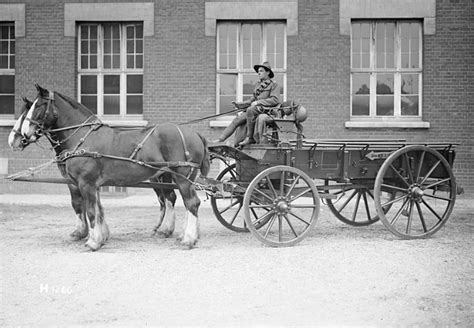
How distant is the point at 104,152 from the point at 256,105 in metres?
2.18

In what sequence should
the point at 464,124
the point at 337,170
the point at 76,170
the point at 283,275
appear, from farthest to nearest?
the point at 464,124
the point at 337,170
the point at 76,170
the point at 283,275

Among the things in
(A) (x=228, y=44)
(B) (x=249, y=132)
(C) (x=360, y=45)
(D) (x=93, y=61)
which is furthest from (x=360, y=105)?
(D) (x=93, y=61)

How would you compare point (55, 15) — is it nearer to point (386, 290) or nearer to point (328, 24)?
point (328, 24)

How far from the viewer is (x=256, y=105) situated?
8.25 meters

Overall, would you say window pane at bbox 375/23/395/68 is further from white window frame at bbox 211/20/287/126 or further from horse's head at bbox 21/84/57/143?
horse's head at bbox 21/84/57/143

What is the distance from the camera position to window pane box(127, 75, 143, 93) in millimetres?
14031

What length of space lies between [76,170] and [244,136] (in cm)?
243

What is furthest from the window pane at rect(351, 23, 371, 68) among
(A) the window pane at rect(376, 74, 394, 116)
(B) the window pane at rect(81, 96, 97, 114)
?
(B) the window pane at rect(81, 96, 97, 114)

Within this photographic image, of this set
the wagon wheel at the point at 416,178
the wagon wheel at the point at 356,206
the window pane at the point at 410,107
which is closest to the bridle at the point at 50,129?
the wagon wheel at the point at 356,206

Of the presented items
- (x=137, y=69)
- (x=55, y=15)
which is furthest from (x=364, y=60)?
(x=55, y=15)

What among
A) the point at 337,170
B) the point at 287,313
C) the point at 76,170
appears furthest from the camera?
the point at 337,170

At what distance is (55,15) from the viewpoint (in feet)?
45.4

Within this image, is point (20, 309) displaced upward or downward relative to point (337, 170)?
downward

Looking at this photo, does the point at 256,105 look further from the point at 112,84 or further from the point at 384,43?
the point at 112,84
